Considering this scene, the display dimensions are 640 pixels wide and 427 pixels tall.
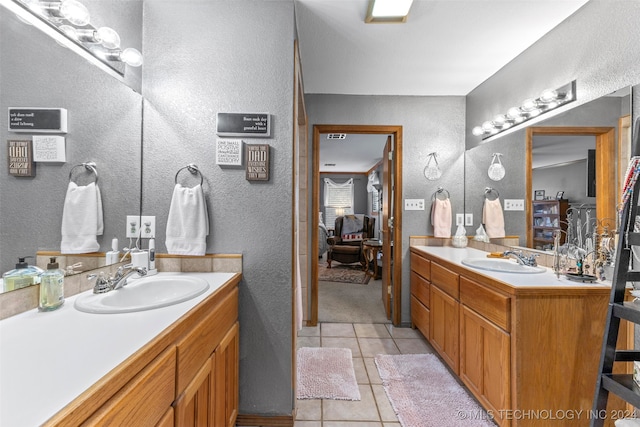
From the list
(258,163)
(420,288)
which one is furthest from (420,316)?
(258,163)

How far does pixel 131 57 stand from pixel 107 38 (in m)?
0.14

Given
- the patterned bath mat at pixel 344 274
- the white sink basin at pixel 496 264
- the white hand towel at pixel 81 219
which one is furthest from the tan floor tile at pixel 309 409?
the patterned bath mat at pixel 344 274

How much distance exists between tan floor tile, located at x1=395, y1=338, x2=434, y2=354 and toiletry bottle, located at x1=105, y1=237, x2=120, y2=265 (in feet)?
7.32

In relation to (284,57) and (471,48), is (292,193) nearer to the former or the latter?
(284,57)

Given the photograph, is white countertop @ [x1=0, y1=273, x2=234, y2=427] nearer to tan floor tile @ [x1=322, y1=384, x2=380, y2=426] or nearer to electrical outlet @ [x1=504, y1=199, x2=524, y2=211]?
tan floor tile @ [x1=322, y1=384, x2=380, y2=426]

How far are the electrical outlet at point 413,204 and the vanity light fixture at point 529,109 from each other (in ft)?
2.74

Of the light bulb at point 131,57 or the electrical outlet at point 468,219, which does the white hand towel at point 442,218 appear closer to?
the electrical outlet at point 468,219

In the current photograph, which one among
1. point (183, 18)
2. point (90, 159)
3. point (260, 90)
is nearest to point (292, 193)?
point (260, 90)

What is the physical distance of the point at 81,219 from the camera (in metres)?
1.27

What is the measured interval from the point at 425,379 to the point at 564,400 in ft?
2.73

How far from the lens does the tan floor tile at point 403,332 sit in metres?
2.82

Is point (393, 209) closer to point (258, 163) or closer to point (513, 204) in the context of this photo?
point (513, 204)

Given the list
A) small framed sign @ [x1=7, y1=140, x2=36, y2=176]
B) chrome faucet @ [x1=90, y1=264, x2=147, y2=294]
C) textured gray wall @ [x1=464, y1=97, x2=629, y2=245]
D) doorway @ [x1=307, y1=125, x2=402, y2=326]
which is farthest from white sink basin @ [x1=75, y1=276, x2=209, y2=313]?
textured gray wall @ [x1=464, y1=97, x2=629, y2=245]

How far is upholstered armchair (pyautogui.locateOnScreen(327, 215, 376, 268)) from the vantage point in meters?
5.79
